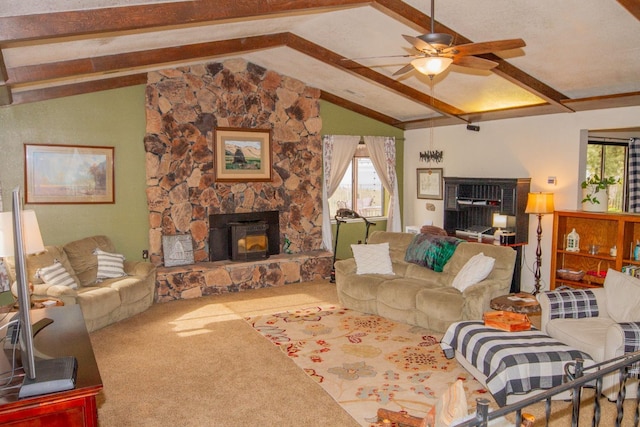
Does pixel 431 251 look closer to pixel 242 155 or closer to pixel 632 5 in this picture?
pixel 632 5

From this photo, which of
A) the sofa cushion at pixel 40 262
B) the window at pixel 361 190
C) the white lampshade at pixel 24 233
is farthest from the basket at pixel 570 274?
the sofa cushion at pixel 40 262

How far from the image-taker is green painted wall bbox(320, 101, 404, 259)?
858cm

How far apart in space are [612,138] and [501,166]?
1766 mm

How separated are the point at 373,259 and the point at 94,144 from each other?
405cm

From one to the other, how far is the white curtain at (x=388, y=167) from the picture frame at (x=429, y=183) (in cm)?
47

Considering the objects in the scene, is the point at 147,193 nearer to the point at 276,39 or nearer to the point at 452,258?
the point at 276,39

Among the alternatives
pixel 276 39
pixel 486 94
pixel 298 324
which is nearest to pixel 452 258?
pixel 298 324

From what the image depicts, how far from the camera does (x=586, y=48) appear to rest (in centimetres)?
491

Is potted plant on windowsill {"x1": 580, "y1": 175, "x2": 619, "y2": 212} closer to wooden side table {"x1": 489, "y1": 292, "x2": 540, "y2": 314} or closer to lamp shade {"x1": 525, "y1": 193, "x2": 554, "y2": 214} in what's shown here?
lamp shade {"x1": 525, "y1": 193, "x2": 554, "y2": 214}

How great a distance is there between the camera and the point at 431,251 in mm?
5965

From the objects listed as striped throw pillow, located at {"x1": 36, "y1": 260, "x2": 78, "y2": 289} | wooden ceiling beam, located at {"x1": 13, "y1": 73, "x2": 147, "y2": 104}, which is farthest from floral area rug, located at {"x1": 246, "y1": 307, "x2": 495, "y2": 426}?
wooden ceiling beam, located at {"x1": 13, "y1": 73, "x2": 147, "y2": 104}

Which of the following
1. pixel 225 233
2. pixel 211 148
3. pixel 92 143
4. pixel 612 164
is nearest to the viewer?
pixel 92 143

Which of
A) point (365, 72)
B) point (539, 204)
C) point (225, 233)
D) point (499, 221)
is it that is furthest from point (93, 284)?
point (539, 204)

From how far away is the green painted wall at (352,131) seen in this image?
858 cm
